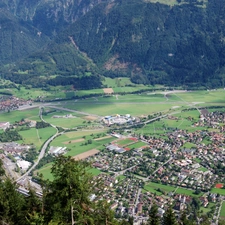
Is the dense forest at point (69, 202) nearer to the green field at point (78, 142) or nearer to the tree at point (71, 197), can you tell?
the tree at point (71, 197)

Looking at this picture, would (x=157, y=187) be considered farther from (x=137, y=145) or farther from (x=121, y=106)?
(x=121, y=106)

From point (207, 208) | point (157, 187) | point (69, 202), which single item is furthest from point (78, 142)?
point (69, 202)

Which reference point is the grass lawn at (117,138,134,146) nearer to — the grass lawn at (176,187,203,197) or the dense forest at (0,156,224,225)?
the grass lawn at (176,187,203,197)

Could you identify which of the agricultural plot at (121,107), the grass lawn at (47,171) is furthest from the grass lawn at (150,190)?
the agricultural plot at (121,107)

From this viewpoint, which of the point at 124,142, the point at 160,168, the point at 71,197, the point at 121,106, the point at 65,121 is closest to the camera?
the point at 71,197

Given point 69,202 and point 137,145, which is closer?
point 69,202

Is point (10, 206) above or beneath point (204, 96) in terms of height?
above

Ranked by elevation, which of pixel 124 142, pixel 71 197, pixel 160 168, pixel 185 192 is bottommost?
pixel 185 192

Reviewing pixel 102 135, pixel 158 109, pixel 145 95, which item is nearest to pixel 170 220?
pixel 102 135
